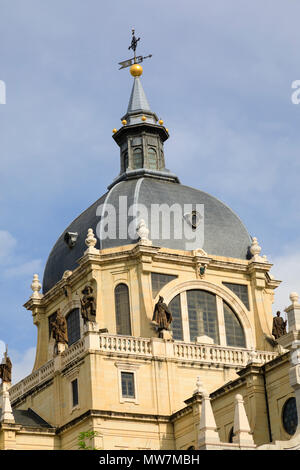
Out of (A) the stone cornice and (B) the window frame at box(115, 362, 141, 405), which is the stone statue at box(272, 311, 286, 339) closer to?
(A) the stone cornice

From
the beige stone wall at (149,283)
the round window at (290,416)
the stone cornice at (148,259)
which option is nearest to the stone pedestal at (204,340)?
the beige stone wall at (149,283)

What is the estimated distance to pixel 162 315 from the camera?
66.4 meters

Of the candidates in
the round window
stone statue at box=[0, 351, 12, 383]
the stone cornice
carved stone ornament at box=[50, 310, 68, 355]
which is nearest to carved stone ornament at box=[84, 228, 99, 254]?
the stone cornice

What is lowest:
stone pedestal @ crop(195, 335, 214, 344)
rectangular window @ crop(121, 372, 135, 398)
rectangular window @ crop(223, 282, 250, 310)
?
rectangular window @ crop(121, 372, 135, 398)

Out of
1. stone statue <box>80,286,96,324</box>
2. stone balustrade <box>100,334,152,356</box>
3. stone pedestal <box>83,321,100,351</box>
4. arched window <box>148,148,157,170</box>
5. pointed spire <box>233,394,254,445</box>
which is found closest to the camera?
pointed spire <box>233,394,254,445</box>

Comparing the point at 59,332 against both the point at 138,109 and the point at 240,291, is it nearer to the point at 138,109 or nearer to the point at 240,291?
the point at 240,291

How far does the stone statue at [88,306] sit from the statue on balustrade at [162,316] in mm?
3954

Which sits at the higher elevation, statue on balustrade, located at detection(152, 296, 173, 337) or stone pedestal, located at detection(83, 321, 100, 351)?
statue on balustrade, located at detection(152, 296, 173, 337)

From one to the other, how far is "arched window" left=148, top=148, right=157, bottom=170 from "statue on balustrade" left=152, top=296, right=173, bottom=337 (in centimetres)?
→ 1460

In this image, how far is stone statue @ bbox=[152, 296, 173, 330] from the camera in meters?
66.4

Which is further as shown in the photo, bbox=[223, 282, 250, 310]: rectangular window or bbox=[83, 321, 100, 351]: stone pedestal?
bbox=[223, 282, 250, 310]: rectangular window

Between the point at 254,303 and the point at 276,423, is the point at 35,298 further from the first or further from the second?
the point at 276,423

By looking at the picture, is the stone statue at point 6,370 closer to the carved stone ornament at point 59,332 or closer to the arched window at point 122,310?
the carved stone ornament at point 59,332
